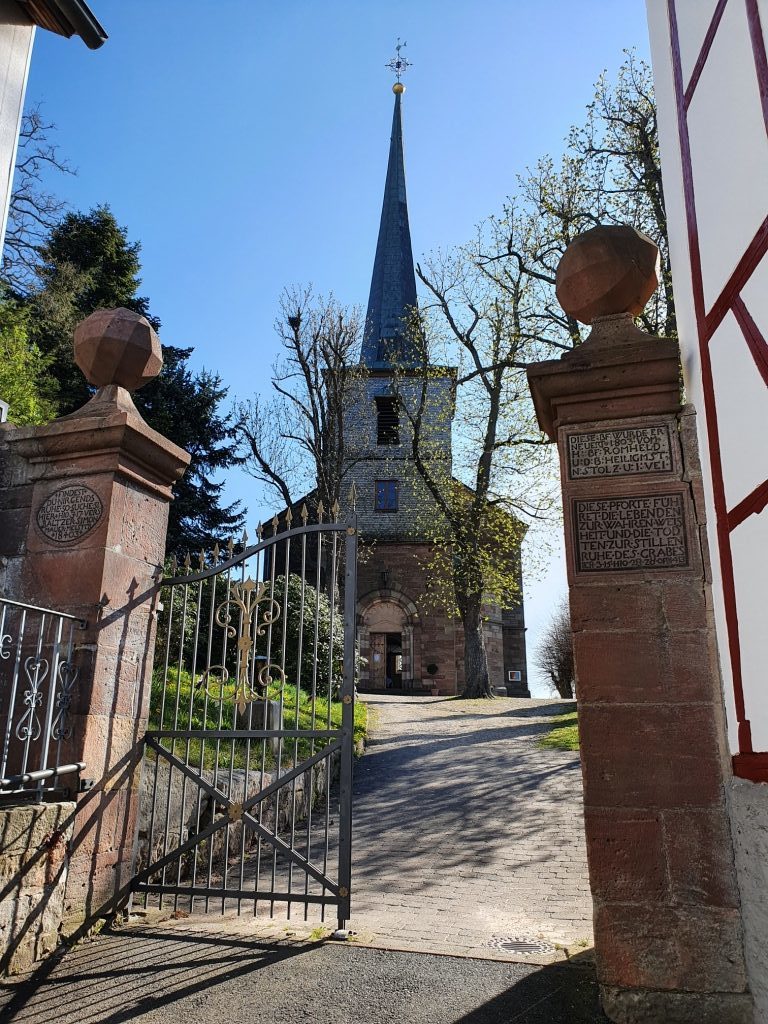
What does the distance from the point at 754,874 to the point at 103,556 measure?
388 cm

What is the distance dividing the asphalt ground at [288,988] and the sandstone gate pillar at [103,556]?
667mm

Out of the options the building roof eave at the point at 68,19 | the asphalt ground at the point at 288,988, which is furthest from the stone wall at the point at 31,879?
the building roof eave at the point at 68,19

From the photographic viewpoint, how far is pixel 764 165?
2994 mm

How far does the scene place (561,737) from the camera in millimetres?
12883

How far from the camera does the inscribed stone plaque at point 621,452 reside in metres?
3.93

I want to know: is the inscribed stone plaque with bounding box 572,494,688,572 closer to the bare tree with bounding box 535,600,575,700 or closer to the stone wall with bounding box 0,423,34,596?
the stone wall with bounding box 0,423,34,596

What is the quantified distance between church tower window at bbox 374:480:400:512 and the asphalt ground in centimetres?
2599

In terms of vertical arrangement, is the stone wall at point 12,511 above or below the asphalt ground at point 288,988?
above

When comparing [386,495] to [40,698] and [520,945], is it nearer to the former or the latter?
[40,698]

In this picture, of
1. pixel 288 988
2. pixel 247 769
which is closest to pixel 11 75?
pixel 247 769

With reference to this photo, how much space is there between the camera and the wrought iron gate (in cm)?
462

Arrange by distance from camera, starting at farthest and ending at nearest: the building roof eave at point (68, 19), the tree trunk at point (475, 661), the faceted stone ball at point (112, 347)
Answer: the tree trunk at point (475, 661) < the building roof eave at point (68, 19) < the faceted stone ball at point (112, 347)

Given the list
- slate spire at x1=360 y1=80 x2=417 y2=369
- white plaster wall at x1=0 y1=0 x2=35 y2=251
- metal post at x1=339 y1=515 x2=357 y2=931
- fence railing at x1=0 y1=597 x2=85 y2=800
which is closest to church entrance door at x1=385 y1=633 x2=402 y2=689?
slate spire at x1=360 y1=80 x2=417 y2=369

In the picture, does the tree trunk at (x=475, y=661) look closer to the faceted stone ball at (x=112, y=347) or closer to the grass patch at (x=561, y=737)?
the grass patch at (x=561, y=737)
